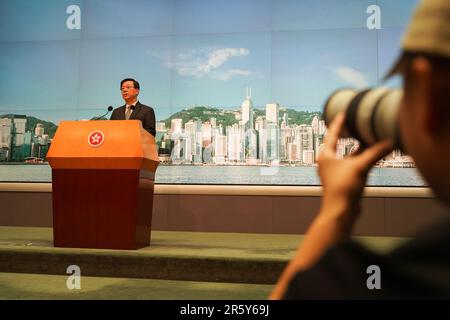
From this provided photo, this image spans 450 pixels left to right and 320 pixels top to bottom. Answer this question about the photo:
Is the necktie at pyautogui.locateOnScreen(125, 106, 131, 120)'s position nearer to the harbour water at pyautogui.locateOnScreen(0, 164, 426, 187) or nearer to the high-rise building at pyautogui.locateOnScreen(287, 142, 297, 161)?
the harbour water at pyautogui.locateOnScreen(0, 164, 426, 187)

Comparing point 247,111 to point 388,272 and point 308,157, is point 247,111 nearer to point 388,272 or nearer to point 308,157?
point 308,157

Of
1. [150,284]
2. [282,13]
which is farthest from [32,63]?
[150,284]

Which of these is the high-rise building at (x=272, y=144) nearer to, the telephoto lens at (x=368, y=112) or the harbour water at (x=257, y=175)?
the harbour water at (x=257, y=175)

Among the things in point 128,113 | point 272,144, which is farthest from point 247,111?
point 128,113

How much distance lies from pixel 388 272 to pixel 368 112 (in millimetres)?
185

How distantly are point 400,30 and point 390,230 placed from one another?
1797 mm

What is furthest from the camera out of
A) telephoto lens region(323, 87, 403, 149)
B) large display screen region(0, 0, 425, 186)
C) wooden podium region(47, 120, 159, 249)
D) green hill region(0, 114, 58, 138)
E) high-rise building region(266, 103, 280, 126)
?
green hill region(0, 114, 58, 138)

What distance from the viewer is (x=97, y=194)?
282 cm

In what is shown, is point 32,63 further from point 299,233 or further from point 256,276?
point 256,276

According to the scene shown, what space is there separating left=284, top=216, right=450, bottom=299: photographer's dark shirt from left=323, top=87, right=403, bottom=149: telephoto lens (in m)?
0.11

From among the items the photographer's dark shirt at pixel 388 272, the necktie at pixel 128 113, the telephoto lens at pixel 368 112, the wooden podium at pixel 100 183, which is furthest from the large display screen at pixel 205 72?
the photographer's dark shirt at pixel 388 272

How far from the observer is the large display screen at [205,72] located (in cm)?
445

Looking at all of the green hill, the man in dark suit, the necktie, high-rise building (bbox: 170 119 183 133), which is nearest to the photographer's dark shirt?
the man in dark suit

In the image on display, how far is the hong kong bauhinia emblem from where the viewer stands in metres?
2.82
